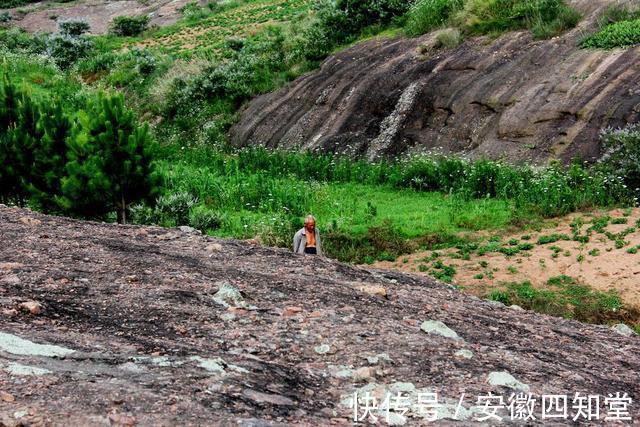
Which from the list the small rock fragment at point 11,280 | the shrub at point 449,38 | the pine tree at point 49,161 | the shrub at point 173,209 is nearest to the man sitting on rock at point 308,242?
the small rock fragment at point 11,280

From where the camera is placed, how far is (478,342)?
256 inches

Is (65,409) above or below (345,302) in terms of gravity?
above

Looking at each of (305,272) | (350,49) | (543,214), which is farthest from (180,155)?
(305,272)

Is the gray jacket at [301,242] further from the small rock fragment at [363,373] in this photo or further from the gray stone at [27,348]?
the gray stone at [27,348]

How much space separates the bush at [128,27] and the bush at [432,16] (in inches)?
945

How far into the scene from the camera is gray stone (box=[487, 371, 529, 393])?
219 inches

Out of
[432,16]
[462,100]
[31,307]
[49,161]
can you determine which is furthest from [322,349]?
[432,16]

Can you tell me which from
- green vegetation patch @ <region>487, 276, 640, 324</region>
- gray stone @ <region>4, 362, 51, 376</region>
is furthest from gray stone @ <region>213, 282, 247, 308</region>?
green vegetation patch @ <region>487, 276, 640, 324</region>

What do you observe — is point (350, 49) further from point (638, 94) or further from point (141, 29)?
point (141, 29)

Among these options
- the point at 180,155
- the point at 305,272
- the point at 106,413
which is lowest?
the point at 180,155

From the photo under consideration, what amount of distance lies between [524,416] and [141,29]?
4296 cm

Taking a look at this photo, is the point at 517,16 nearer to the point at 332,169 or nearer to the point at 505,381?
the point at 332,169

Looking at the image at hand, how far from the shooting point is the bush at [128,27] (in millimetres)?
44188

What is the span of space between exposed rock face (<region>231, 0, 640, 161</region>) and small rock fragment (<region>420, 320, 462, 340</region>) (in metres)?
10.9
